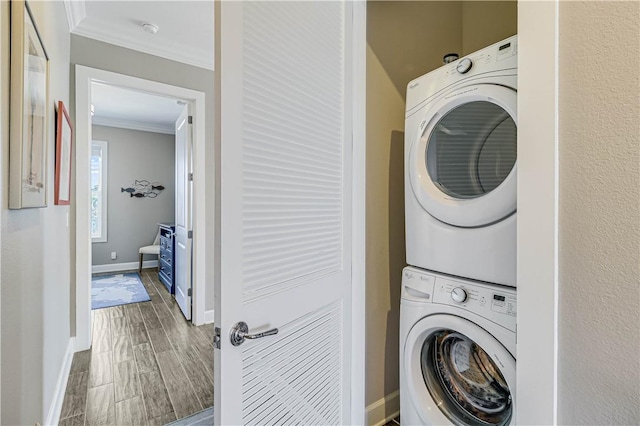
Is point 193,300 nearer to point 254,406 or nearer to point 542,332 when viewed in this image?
point 254,406

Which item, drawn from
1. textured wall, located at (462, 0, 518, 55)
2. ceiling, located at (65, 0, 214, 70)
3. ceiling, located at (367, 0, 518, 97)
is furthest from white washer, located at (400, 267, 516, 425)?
ceiling, located at (65, 0, 214, 70)

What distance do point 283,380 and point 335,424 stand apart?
457mm

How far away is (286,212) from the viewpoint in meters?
1.04

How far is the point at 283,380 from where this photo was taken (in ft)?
3.36

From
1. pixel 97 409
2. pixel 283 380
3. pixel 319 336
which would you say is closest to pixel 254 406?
pixel 283 380

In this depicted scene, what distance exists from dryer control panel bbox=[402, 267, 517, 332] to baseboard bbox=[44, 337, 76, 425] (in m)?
1.83

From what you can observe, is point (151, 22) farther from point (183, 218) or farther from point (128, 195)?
point (128, 195)

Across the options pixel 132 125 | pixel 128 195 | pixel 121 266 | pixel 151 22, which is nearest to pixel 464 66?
pixel 151 22

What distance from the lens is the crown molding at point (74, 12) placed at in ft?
7.02

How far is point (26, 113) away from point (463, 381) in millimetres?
1866

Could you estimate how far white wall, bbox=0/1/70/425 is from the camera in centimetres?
91

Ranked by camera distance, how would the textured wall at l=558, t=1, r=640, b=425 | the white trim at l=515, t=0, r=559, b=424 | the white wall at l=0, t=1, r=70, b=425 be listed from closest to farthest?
the textured wall at l=558, t=1, r=640, b=425, the white trim at l=515, t=0, r=559, b=424, the white wall at l=0, t=1, r=70, b=425

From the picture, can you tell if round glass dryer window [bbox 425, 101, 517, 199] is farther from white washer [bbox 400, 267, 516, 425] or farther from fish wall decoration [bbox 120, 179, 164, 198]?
fish wall decoration [bbox 120, 179, 164, 198]

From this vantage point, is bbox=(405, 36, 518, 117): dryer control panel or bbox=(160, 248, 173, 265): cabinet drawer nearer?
bbox=(405, 36, 518, 117): dryer control panel
